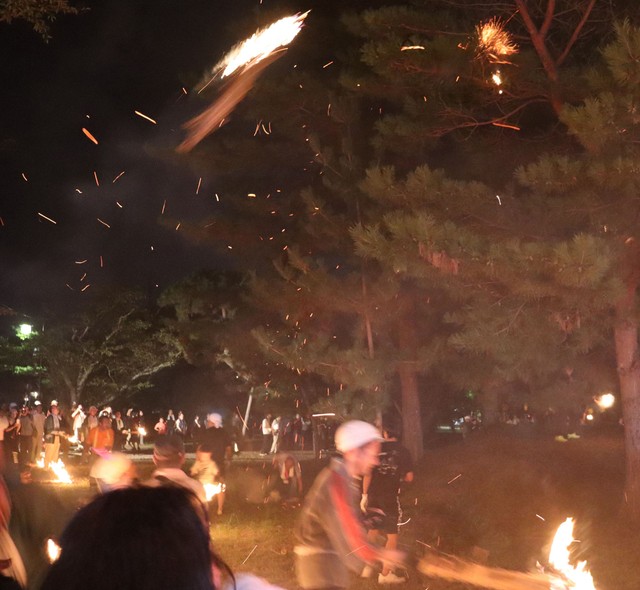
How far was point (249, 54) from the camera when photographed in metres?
16.1

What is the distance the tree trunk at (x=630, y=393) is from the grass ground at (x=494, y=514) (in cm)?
61

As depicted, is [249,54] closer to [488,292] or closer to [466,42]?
[466,42]

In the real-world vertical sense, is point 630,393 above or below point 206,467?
above

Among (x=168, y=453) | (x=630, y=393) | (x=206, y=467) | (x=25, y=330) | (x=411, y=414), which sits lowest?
(x=206, y=467)

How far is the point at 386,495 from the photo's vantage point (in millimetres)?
10773

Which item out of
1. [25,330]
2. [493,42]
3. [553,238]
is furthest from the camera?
[25,330]

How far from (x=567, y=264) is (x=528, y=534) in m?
4.72

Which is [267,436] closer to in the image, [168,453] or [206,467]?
[206,467]

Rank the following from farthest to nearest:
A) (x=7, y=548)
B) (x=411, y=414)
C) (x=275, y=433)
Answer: (x=275, y=433) < (x=411, y=414) < (x=7, y=548)

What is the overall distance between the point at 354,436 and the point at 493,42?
8411 millimetres

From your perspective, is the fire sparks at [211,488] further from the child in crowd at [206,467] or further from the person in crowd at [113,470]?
the person in crowd at [113,470]

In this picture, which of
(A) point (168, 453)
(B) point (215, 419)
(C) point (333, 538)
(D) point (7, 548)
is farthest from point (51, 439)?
(D) point (7, 548)

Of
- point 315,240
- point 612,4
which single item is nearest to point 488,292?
point 612,4

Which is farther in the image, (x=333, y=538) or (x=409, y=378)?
(x=409, y=378)
